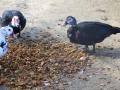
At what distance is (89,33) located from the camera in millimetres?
7801

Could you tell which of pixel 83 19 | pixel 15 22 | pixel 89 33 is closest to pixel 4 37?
pixel 15 22

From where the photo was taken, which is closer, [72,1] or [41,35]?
[41,35]

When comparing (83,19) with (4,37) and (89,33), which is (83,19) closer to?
(89,33)

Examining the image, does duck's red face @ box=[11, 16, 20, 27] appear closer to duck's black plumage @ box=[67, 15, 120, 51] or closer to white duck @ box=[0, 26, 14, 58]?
white duck @ box=[0, 26, 14, 58]

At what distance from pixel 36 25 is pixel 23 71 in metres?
2.10

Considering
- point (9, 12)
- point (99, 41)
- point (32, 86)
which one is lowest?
point (32, 86)

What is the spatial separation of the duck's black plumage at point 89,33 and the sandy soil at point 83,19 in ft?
0.93

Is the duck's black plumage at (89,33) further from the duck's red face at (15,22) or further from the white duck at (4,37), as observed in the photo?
the white duck at (4,37)

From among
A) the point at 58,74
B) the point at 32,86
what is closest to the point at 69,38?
the point at 58,74

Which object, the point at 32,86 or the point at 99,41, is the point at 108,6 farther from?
the point at 32,86

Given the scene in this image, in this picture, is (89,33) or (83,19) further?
(83,19)

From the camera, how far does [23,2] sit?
1030 centimetres

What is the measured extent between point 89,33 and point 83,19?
1.67 metres

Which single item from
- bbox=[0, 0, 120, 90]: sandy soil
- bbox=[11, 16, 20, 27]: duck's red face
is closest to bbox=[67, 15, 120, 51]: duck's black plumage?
bbox=[0, 0, 120, 90]: sandy soil
